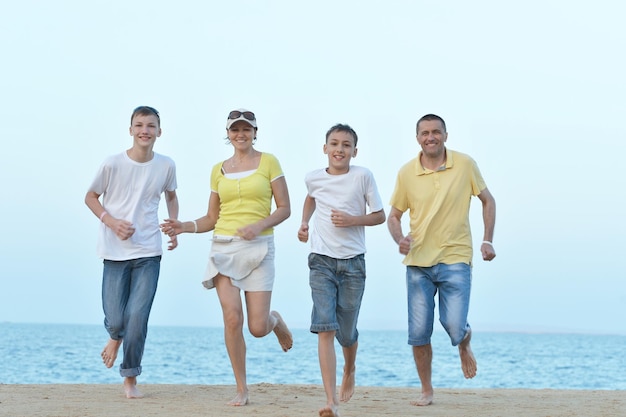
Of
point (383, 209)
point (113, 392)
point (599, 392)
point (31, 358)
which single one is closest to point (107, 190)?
point (113, 392)

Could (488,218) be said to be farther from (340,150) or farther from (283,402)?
(283,402)

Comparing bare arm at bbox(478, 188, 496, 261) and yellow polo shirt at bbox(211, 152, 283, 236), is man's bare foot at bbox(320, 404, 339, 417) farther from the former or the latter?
bare arm at bbox(478, 188, 496, 261)

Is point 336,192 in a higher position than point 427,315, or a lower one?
higher

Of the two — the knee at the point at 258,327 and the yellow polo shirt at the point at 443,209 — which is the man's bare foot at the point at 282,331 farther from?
the yellow polo shirt at the point at 443,209

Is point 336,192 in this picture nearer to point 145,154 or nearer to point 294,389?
point 145,154

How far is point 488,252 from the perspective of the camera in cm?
825

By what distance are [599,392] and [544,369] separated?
40.2 m

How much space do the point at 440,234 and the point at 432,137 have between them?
87 centimetres

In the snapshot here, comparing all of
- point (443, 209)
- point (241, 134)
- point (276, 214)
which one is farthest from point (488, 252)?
point (241, 134)

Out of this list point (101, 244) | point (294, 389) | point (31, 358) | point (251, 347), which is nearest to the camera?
point (101, 244)

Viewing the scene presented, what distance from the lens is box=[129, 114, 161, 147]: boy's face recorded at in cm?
862

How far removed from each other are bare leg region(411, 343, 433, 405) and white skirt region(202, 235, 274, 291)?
155 cm

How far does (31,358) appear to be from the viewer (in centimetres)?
4694

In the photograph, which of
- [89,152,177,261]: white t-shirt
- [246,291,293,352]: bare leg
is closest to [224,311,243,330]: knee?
[246,291,293,352]: bare leg
